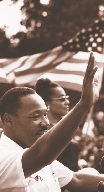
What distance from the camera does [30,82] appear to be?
8.06 meters

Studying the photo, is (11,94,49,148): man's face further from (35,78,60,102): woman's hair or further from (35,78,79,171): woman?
(35,78,60,102): woman's hair

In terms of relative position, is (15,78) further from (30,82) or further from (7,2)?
(7,2)

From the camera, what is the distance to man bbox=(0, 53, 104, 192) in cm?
207

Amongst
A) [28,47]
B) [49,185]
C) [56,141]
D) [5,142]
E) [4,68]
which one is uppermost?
[56,141]

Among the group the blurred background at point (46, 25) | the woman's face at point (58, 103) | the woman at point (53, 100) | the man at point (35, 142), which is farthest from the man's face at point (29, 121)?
the blurred background at point (46, 25)

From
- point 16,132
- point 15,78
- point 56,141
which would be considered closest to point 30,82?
point 15,78

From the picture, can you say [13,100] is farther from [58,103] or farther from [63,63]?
[63,63]

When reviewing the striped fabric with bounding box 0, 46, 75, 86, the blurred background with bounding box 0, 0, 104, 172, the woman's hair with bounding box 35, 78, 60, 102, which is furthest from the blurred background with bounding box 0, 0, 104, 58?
the woman's hair with bounding box 35, 78, 60, 102

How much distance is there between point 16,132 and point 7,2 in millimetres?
11259

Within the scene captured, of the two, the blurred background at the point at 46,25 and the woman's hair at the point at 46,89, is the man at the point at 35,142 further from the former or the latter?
the blurred background at the point at 46,25

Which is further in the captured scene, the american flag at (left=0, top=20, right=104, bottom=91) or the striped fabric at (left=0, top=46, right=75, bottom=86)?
the striped fabric at (left=0, top=46, right=75, bottom=86)

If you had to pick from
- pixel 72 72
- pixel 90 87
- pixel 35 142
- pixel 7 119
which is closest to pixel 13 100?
pixel 7 119

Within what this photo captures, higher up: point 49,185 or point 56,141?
point 56,141

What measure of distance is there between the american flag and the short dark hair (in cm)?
513
